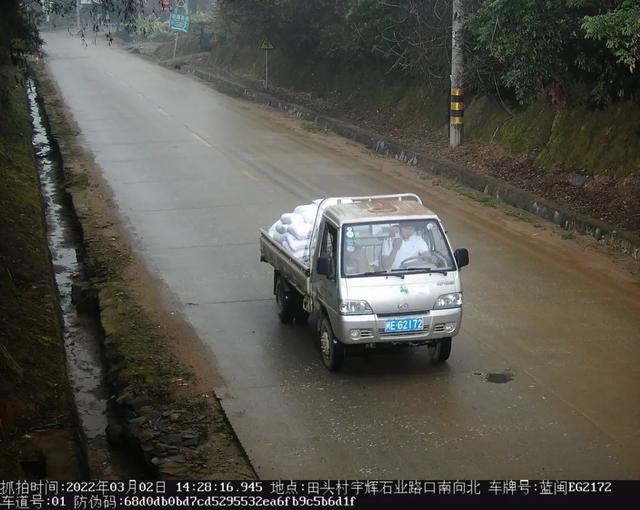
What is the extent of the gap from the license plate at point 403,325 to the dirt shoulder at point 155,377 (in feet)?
6.51

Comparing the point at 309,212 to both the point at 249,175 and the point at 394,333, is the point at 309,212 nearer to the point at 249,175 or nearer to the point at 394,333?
the point at 394,333

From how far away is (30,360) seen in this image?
38.8ft

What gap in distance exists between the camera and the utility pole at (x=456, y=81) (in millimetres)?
25703

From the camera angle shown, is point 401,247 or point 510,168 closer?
point 401,247

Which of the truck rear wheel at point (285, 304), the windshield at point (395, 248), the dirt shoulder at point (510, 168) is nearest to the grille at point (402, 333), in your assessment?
the windshield at point (395, 248)

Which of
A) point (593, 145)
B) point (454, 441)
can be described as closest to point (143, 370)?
point (454, 441)

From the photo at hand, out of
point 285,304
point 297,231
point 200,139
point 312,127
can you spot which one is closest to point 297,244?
point 297,231

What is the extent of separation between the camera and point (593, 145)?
22.0 metres

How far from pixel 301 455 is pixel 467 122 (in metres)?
20.3

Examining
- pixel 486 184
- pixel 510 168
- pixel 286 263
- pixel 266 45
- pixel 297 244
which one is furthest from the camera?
pixel 266 45

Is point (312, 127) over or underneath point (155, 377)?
over

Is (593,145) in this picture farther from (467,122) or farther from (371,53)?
(371,53)

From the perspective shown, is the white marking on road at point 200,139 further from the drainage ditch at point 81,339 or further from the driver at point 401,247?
the driver at point 401,247

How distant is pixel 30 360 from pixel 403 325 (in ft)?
13.9
